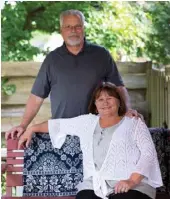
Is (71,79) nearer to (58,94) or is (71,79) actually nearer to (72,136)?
(58,94)

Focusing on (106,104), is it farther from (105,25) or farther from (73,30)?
(105,25)

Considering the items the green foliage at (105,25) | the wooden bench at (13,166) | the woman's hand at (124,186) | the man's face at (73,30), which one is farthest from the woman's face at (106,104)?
the green foliage at (105,25)

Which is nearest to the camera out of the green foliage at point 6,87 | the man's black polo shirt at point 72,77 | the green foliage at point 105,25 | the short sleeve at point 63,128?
the short sleeve at point 63,128

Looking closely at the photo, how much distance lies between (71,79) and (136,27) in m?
3.35

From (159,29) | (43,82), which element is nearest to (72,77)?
(43,82)

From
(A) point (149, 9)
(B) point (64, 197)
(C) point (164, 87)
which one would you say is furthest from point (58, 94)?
(A) point (149, 9)

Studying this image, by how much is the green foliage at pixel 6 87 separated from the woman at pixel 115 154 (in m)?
2.67

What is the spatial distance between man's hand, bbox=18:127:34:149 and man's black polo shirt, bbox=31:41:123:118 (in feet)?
1.00

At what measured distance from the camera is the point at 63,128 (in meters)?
3.75

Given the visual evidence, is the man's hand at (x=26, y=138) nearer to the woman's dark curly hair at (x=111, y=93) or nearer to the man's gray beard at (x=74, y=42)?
the woman's dark curly hair at (x=111, y=93)

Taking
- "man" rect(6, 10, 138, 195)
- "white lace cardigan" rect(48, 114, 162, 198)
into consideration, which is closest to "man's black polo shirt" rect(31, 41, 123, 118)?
"man" rect(6, 10, 138, 195)

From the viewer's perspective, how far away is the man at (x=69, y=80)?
385 cm

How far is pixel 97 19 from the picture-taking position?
6906 mm

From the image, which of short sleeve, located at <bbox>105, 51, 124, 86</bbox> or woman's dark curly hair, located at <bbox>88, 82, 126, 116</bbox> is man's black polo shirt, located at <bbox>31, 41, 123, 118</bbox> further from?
woman's dark curly hair, located at <bbox>88, 82, 126, 116</bbox>
